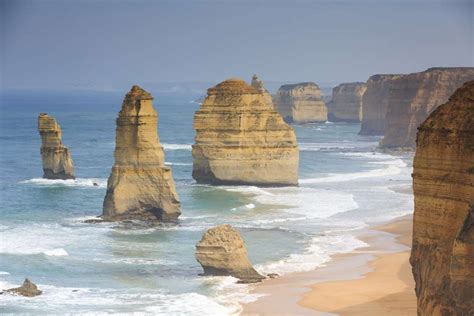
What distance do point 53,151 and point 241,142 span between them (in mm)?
10081

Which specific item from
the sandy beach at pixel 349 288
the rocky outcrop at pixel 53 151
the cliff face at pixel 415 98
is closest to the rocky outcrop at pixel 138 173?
the sandy beach at pixel 349 288

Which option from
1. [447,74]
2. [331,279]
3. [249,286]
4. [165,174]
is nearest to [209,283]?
[249,286]

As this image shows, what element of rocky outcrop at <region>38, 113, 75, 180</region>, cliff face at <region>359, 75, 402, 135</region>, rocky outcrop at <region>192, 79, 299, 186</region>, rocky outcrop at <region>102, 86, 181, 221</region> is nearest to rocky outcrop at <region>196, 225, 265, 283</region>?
rocky outcrop at <region>102, 86, 181, 221</region>

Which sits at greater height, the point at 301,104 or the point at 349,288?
the point at 301,104

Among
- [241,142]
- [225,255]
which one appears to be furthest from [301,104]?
[225,255]

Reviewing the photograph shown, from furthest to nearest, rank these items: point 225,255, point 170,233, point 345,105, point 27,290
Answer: point 345,105 → point 170,233 → point 225,255 → point 27,290

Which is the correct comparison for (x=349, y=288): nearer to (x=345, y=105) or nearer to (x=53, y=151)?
(x=53, y=151)

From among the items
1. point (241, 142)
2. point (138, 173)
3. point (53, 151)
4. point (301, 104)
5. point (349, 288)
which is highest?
point (301, 104)

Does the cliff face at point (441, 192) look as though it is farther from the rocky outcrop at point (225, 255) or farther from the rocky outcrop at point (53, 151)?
the rocky outcrop at point (53, 151)

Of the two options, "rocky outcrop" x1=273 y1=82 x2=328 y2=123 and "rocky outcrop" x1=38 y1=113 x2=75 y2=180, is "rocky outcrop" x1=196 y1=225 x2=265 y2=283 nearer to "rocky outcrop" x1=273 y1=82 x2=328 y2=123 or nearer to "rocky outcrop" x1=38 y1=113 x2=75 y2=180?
"rocky outcrop" x1=38 y1=113 x2=75 y2=180

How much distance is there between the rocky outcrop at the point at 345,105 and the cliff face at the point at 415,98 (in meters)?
69.3

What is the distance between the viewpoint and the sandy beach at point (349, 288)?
1228 inches

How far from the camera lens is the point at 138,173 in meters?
46.8

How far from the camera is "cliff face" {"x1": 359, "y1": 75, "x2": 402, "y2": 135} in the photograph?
129 meters
